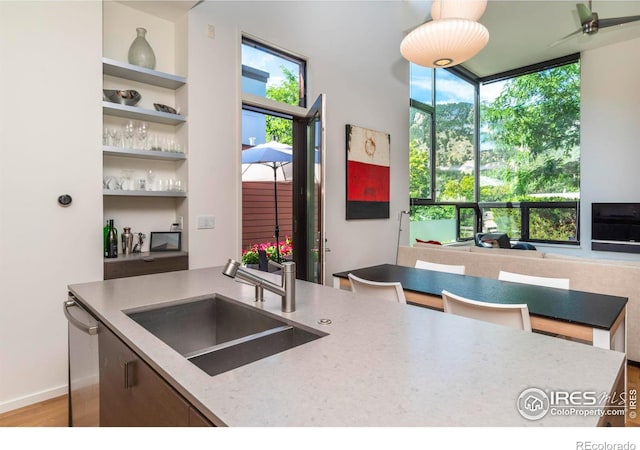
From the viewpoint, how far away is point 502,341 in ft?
3.19

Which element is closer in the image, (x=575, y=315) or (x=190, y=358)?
(x=190, y=358)

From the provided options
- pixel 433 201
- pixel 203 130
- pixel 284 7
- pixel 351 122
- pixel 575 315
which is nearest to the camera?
pixel 575 315

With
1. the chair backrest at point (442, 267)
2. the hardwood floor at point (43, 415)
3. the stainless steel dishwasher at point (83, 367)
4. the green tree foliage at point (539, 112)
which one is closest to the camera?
the stainless steel dishwasher at point (83, 367)

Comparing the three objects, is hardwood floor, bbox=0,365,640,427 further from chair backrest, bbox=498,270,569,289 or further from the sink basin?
the sink basin

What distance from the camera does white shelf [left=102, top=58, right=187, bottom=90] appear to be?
2527mm

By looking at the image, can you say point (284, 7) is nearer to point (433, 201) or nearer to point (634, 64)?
point (433, 201)

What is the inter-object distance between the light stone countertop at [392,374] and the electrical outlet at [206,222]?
5.72ft

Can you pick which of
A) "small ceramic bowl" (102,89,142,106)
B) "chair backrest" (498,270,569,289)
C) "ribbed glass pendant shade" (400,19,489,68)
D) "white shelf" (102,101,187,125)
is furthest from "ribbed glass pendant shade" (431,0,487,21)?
"small ceramic bowl" (102,89,142,106)

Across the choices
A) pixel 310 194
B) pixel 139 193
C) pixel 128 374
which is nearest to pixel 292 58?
pixel 310 194

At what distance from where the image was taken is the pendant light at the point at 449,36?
2506 mm

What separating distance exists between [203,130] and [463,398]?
2.81 m

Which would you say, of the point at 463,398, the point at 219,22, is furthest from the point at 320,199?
the point at 463,398

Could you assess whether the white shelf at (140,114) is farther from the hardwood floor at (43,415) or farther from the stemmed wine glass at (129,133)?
the hardwood floor at (43,415)

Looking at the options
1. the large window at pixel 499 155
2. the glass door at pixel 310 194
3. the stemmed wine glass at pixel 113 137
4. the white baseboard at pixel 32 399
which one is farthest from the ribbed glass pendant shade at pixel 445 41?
the white baseboard at pixel 32 399
